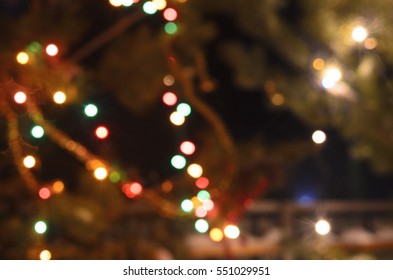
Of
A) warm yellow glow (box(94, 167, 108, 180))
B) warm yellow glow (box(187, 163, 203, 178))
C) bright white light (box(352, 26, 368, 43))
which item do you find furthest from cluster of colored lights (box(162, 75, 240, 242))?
bright white light (box(352, 26, 368, 43))

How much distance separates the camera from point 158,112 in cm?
152

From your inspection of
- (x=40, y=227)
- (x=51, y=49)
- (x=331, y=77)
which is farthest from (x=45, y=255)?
(x=331, y=77)

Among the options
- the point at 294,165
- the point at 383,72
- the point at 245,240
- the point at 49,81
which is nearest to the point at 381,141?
the point at 383,72

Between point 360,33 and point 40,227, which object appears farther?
point 40,227

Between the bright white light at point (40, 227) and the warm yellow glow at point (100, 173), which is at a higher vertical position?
the warm yellow glow at point (100, 173)

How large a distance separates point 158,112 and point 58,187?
0.40 metres

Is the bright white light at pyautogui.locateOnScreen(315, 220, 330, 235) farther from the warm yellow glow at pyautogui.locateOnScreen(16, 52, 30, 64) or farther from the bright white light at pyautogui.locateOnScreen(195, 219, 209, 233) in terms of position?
the warm yellow glow at pyautogui.locateOnScreen(16, 52, 30, 64)

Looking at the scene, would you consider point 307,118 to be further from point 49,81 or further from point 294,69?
point 49,81

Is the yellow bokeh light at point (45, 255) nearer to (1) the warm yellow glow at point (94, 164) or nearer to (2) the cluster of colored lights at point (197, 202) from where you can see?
(1) the warm yellow glow at point (94, 164)

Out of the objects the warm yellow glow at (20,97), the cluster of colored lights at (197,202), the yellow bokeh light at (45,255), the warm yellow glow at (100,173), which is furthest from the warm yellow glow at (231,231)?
the warm yellow glow at (20,97)

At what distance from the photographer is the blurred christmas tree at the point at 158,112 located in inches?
44.4

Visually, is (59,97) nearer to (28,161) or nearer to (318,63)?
(28,161)

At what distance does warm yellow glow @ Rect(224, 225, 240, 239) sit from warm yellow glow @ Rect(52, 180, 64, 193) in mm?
423

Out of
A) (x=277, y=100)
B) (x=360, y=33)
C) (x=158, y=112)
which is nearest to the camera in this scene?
(x=360, y=33)
